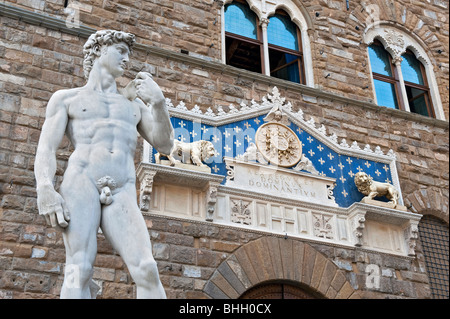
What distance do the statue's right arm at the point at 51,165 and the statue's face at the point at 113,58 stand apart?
0.46 m

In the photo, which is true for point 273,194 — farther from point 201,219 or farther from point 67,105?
point 67,105

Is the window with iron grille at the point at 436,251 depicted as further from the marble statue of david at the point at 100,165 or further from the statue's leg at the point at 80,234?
the statue's leg at the point at 80,234

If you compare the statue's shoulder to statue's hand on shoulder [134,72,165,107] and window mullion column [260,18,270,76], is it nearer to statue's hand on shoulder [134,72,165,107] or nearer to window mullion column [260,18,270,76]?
statue's hand on shoulder [134,72,165,107]

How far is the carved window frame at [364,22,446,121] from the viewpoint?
38.0 feet

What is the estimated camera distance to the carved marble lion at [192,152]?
335 inches

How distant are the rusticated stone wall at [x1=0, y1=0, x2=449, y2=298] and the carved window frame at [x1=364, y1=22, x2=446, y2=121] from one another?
17 cm

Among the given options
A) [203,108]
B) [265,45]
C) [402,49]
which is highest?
[402,49]

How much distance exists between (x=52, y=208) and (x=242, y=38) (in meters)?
6.75

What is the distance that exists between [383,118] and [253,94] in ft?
7.93

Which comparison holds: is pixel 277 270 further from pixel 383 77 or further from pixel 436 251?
pixel 383 77

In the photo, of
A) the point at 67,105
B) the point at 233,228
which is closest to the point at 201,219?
the point at 233,228

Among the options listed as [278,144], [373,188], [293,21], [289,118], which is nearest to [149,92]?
[278,144]

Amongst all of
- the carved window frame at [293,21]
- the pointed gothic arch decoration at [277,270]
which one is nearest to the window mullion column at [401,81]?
the carved window frame at [293,21]

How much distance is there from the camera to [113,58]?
5.27 m
